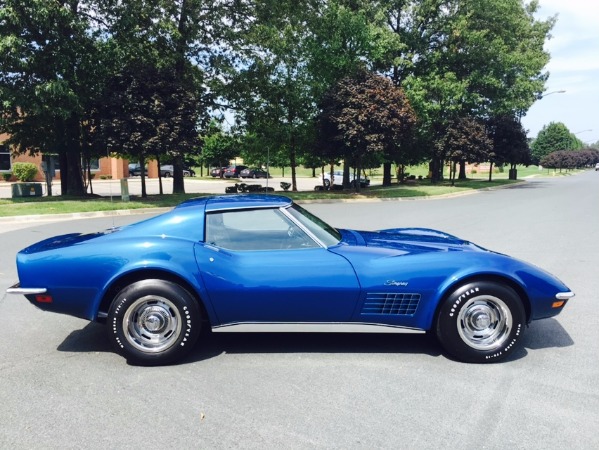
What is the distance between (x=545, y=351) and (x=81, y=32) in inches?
745

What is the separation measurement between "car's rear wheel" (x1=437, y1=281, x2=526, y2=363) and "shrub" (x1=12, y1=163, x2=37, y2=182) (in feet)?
141

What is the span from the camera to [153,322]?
153 inches

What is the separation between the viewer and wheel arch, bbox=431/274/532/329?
3.84m

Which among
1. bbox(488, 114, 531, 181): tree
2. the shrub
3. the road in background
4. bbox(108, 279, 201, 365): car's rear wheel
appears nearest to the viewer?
the road in background

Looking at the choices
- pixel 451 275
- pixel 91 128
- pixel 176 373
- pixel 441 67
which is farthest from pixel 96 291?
pixel 441 67

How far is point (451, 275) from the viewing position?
3.82 m

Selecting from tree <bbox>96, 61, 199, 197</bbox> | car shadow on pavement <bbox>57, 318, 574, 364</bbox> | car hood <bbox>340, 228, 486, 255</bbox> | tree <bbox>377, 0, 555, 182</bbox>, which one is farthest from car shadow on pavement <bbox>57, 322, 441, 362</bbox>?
tree <bbox>377, 0, 555, 182</bbox>

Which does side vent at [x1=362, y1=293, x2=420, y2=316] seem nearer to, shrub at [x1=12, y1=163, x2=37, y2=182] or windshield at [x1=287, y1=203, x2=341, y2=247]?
windshield at [x1=287, y1=203, x2=341, y2=247]

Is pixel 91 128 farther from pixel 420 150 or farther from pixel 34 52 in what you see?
pixel 420 150

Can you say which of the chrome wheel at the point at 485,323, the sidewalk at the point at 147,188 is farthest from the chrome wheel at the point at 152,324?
the sidewalk at the point at 147,188

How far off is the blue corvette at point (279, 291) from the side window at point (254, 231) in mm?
102

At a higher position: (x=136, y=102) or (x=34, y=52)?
(x=34, y=52)

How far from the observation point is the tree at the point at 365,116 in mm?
23688

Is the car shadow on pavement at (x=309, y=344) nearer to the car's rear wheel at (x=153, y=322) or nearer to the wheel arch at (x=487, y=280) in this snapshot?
the car's rear wheel at (x=153, y=322)
